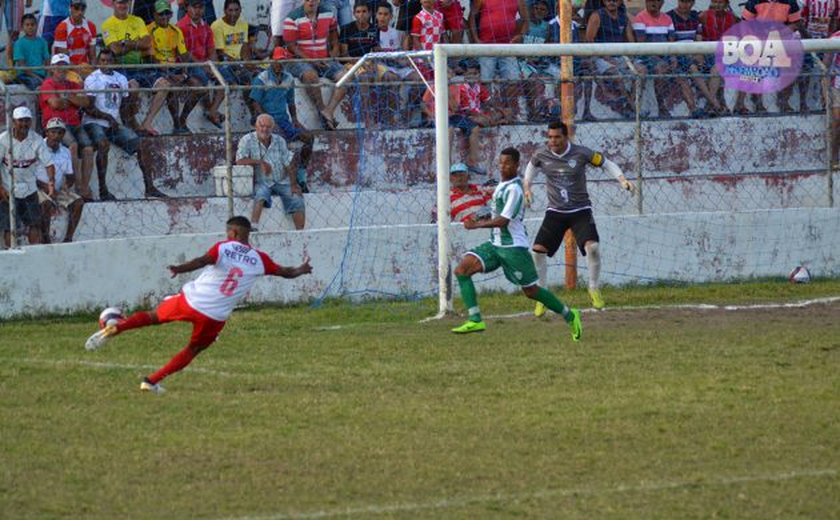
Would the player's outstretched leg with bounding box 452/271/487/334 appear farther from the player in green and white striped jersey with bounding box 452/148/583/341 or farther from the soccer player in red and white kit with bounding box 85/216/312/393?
the soccer player in red and white kit with bounding box 85/216/312/393

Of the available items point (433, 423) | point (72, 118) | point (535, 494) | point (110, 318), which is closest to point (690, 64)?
point (72, 118)

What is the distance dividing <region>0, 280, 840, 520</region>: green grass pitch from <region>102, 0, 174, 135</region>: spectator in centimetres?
408

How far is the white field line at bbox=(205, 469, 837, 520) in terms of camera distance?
8028 mm

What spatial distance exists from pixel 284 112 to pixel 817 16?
9.00 m

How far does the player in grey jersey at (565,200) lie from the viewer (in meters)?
16.6

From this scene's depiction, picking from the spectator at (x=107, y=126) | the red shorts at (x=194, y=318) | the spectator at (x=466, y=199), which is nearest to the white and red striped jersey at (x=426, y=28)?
the spectator at (x=466, y=199)

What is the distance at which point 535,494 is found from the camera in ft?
27.6

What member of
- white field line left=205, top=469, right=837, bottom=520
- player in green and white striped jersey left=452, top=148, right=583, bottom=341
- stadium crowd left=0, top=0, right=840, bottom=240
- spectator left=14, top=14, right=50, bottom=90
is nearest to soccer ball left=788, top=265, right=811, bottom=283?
stadium crowd left=0, top=0, right=840, bottom=240

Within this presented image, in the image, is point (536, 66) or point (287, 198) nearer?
point (287, 198)

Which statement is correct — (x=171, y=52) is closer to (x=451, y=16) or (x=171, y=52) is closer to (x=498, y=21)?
(x=451, y=16)

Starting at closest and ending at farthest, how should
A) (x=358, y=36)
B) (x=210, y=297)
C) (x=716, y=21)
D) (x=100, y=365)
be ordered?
(x=210, y=297) → (x=100, y=365) → (x=358, y=36) → (x=716, y=21)

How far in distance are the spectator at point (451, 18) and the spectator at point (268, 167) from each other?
380 centimetres

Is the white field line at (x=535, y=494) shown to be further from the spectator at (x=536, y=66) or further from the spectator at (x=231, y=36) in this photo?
the spectator at (x=231, y=36)

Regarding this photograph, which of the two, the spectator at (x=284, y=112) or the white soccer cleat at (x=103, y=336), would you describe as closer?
the white soccer cleat at (x=103, y=336)
